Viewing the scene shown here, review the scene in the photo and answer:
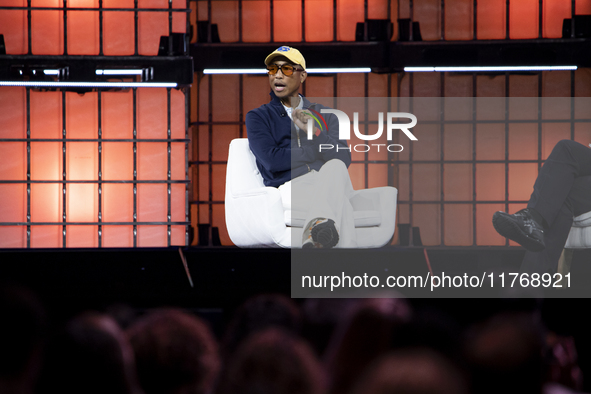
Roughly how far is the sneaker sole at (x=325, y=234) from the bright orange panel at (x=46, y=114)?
3033 mm

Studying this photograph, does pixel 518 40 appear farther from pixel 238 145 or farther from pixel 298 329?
pixel 298 329

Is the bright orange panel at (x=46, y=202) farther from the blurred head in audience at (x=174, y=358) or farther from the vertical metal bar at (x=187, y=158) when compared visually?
the blurred head in audience at (x=174, y=358)

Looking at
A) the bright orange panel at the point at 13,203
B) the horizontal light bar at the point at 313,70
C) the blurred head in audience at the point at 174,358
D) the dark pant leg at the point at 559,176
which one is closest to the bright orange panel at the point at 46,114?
the bright orange panel at the point at 13,203

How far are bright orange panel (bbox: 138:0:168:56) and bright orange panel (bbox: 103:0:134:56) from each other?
8cm

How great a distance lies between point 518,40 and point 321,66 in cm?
160

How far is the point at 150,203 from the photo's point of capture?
15.1ft

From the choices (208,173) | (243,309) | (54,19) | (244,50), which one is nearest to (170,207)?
(208,173)

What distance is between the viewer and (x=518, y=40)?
446 centimetres

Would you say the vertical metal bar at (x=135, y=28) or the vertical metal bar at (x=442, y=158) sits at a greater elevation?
the vertical metal bar at (x=135, y=28)

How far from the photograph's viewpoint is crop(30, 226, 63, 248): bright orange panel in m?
4.51

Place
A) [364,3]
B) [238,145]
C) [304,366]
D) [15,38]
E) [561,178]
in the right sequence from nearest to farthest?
1. [304,366]
2. [561,178]
3. [238,145]
4. [15,38]
5. [364,3]

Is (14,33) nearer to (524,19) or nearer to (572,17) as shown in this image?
(524,19)

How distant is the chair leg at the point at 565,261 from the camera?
8.41 feet

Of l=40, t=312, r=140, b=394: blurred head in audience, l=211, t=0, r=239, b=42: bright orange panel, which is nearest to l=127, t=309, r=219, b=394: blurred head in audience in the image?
l=40, t=312, r=140, b=394: blurred head in audience
